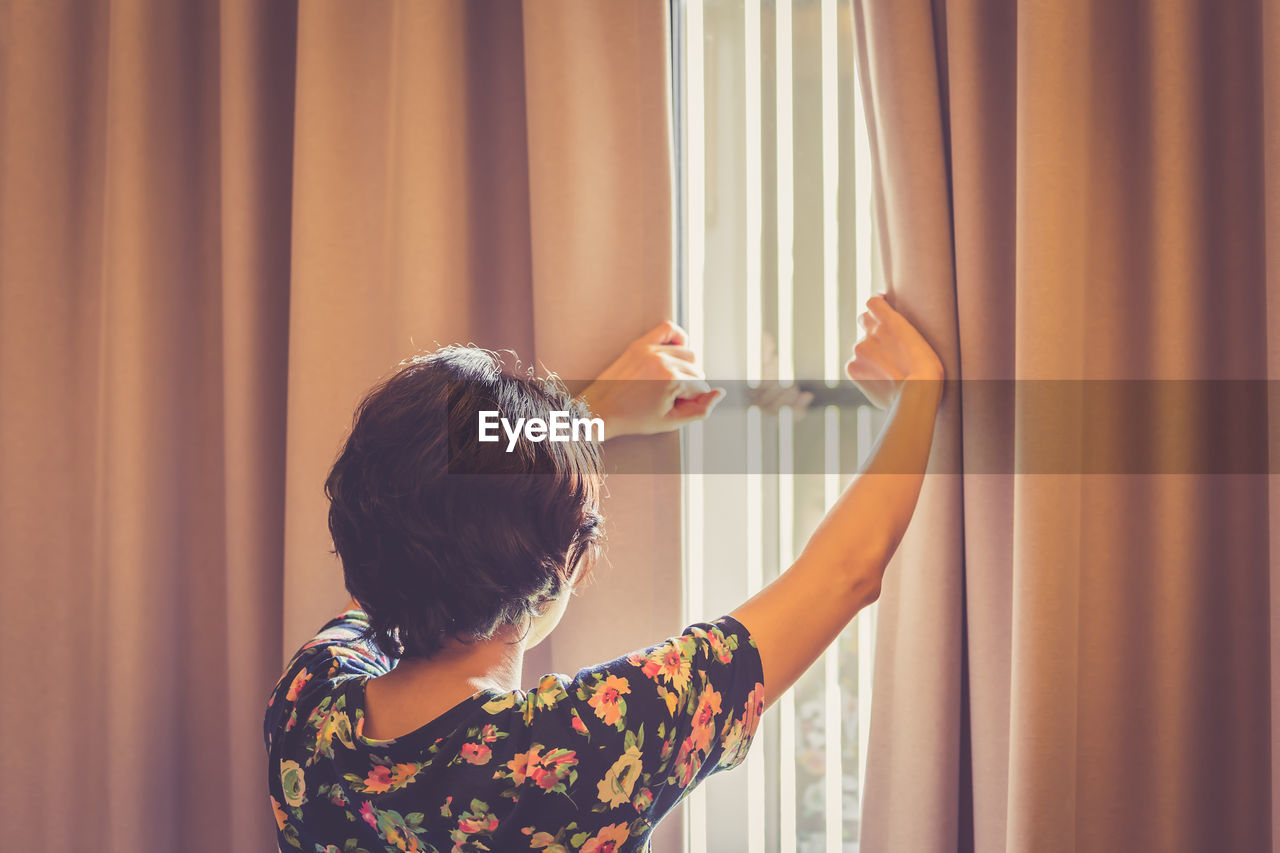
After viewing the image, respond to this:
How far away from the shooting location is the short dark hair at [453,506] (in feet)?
2.26

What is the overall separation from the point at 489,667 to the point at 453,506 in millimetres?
168

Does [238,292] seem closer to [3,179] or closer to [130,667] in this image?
[3,179]

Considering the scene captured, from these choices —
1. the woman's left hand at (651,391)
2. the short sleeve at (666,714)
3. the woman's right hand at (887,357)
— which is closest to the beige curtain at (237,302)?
the woman's left hand at (651,391)

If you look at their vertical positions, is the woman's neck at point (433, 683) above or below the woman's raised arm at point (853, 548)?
below

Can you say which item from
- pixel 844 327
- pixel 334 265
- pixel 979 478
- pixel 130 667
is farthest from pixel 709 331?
pixel 130 667

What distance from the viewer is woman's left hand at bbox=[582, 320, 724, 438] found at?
103cm

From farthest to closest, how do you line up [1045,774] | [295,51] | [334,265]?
[295,51] → [334,265] → [1045,774]

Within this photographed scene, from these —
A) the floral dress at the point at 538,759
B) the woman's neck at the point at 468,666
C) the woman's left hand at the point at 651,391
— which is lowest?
the floral dress at the point at 538,759

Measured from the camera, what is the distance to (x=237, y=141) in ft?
3.92

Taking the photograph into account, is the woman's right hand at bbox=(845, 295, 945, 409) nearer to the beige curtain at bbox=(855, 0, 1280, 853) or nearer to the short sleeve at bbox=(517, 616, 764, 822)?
the beige curtain at bbox=(855, 0, 1280, 853)

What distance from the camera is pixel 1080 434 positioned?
952mm

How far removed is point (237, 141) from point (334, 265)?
0.26m

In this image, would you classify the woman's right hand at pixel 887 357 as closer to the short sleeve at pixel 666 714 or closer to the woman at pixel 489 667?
the woman at pixel 489 667

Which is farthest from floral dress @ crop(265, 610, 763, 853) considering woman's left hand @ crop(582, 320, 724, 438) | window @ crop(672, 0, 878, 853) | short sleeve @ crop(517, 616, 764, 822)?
window @ crop(672, 0, 878, 853)
